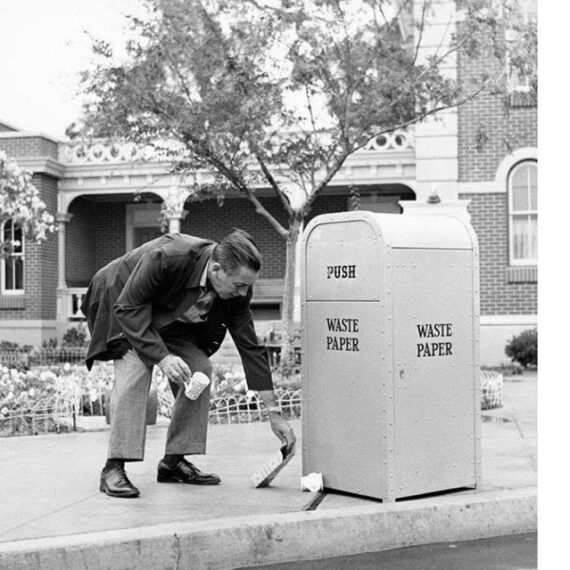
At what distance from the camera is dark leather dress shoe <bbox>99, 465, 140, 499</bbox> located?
528 cm

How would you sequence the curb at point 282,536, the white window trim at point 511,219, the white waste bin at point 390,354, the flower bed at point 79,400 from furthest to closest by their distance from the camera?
the white window trim at point 511,219 < the flower bed at point 79,400 < the white waste bin at point 390,354 < the curb at point 282,536

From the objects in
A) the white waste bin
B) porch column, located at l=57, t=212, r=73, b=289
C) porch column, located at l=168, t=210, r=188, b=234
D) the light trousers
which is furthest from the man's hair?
porch column, located at l=57, t=212, r=73, b=289

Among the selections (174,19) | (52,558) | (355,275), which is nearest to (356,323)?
(355,275)

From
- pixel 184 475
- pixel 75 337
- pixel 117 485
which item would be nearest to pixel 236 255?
pixel 117 485

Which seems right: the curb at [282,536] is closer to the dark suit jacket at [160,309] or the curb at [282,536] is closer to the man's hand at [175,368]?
the man's hand at [175,368]

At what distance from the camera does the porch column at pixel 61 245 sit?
72.1ft

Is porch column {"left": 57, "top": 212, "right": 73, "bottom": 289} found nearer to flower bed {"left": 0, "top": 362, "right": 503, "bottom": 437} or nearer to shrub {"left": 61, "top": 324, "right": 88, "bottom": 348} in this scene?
shrub {"left": 61, "top": 324, "right": 88, "bottom": 348}

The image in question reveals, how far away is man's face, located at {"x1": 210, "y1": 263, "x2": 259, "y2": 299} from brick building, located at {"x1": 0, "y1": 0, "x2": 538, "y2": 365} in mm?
8986

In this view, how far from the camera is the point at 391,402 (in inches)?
198

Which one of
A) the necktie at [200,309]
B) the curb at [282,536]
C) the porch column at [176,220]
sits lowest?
the curb at [282,536]

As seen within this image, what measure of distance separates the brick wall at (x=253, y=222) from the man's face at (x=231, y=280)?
17672 mm

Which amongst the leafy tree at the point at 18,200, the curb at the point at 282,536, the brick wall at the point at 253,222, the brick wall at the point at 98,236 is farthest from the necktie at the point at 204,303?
the brick wall at the point at 98,236

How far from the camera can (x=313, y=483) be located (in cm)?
538

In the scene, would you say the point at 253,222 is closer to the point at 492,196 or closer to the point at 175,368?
the point at 492,196
